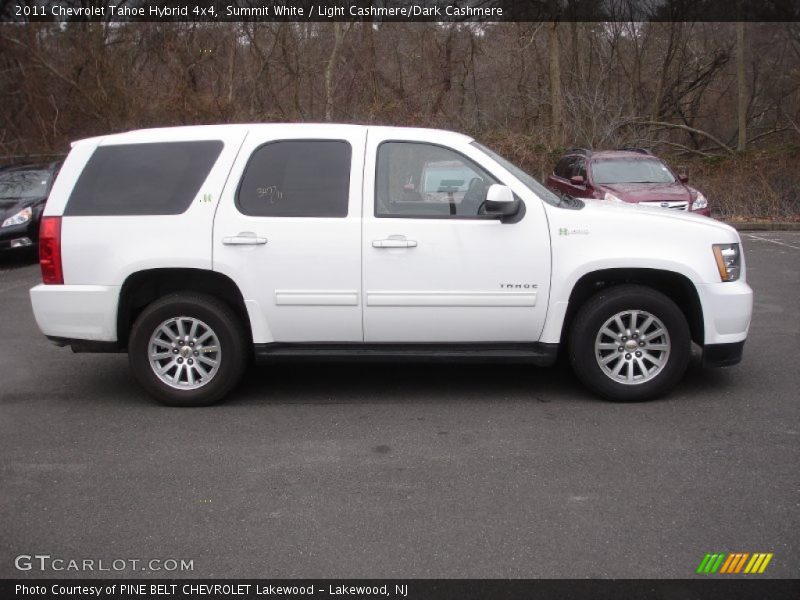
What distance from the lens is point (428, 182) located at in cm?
554

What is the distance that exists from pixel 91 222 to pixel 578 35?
78.5 feet

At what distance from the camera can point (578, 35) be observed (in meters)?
26.3

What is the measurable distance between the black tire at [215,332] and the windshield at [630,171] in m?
10.2

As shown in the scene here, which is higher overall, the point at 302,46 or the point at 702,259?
the point at 302,46

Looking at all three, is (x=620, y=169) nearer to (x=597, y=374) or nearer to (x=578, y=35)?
(x=597, y=374)

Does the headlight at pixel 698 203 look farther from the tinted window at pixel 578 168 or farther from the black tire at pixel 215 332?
the black tire at pixel 215 332

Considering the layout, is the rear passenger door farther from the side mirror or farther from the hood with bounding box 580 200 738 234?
the hood with bounding box 580 200 738 234

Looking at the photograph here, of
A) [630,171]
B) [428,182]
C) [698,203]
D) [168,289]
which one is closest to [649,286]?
[428,182]

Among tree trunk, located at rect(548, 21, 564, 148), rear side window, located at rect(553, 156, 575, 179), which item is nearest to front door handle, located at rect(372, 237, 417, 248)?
rear side window, located at rect(553, 156, 575, 179)

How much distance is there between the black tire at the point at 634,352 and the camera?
5.40 meters

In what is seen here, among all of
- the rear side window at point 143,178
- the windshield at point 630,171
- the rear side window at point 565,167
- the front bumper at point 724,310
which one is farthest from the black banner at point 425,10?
the front bumper at point 724,310

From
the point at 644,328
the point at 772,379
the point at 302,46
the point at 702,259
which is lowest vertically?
the point at 772,379

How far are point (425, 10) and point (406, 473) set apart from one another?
2281 centimetres
